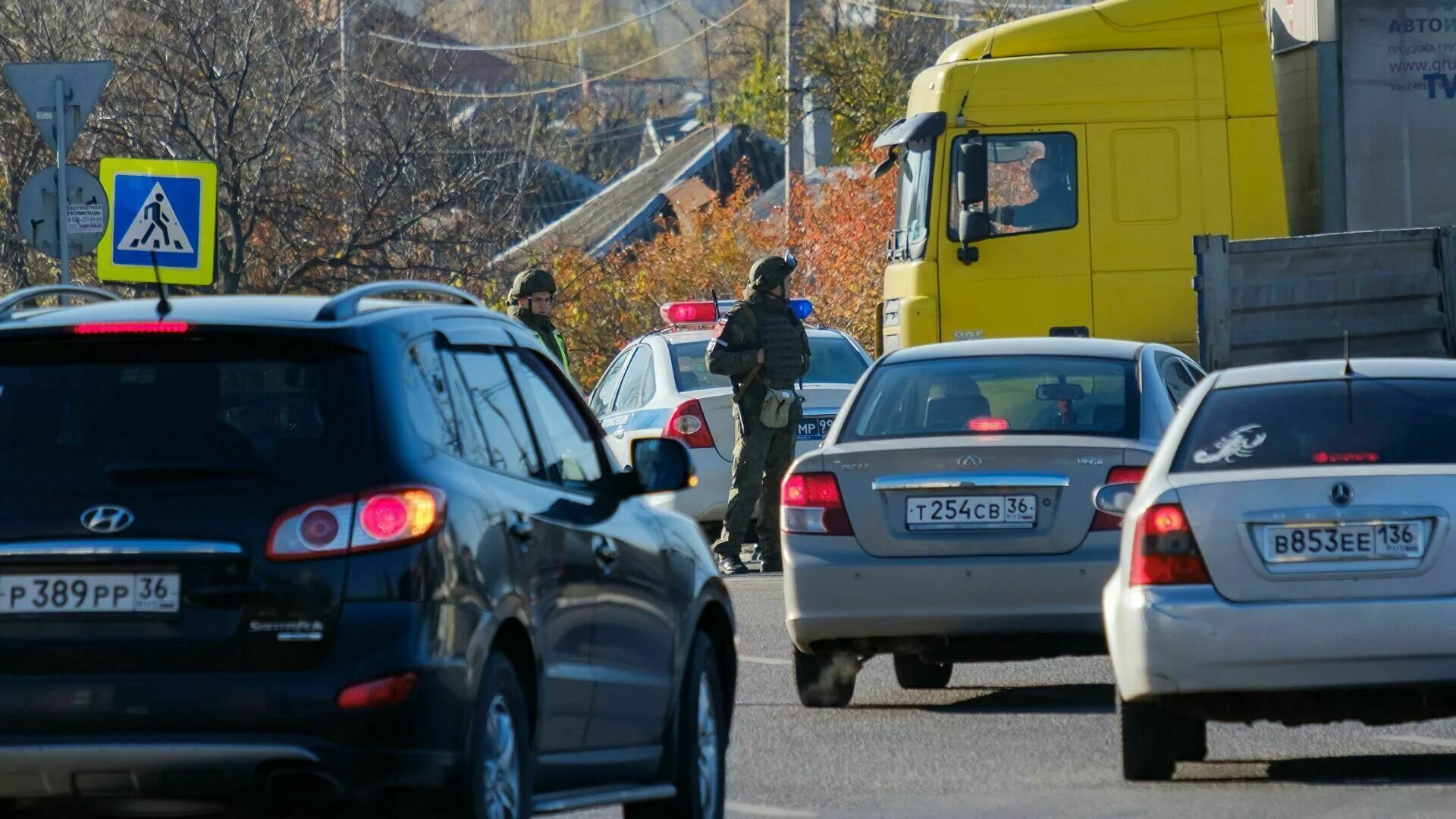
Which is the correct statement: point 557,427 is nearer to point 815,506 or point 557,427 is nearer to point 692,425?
point 815,506

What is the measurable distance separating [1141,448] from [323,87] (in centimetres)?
1869

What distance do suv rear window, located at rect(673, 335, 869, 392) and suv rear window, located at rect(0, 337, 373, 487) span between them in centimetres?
1197

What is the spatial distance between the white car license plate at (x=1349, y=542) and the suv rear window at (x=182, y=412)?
3354mm

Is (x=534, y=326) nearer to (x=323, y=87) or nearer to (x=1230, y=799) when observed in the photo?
(x=1230, y=799)

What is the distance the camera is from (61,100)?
56.0ft

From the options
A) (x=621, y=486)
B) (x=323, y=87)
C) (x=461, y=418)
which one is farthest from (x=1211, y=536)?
(x=323, y=87)

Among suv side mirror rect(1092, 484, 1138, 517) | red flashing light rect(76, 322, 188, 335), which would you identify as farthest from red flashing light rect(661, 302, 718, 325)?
red flashing light rect(76, 322, 188, 335)

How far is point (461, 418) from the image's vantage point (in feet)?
19.0

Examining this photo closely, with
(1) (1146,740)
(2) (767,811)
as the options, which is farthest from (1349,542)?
(2) (767,811)

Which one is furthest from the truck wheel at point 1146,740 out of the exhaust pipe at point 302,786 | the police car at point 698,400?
the police car at point 698,400

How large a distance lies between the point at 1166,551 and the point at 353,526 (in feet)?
10.9

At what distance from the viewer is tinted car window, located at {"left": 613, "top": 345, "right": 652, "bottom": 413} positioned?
17812mm

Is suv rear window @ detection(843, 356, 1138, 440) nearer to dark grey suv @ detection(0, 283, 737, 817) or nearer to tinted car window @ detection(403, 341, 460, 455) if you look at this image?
dark grey suv @ detection(0, 283, 737, 817)

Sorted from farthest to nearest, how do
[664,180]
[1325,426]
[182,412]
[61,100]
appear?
[664,180] → [61,100] → [1325,426] → [182,412]
